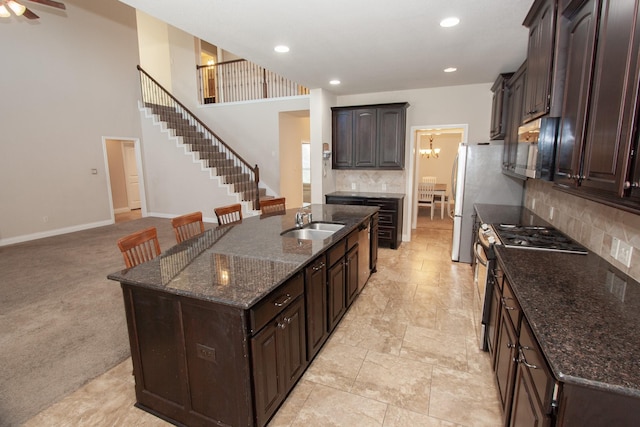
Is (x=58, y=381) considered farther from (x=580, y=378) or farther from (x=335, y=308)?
(x=580, y=378)

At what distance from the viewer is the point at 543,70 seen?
6.76ft

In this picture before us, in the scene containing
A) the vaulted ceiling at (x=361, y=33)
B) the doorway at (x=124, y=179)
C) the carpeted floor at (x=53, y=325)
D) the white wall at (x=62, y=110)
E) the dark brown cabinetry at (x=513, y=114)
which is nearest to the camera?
the carpeted floor at (x=53, y=325)

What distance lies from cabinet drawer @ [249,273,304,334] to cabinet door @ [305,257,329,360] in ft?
0.43

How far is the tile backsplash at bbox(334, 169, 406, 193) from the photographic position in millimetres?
5704

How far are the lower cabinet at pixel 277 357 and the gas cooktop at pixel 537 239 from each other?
160 centimetres

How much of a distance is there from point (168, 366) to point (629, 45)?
2550 millimetres

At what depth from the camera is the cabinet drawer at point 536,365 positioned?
106 centimetres

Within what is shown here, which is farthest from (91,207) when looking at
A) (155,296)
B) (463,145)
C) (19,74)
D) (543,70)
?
(543,70)

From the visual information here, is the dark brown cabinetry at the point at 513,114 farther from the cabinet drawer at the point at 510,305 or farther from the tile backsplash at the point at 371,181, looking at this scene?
the tile backsplash at the point at 371,181

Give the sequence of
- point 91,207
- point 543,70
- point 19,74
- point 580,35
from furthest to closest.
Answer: point 91,207 < point 19,74 < point 543,70 < point 580,35

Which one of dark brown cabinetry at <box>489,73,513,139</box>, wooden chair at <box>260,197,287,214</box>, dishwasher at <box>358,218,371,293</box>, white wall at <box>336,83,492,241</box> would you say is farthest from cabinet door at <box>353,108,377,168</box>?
dishwasher at <box>358,218,371,293</box>

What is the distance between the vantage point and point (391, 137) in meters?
5.27

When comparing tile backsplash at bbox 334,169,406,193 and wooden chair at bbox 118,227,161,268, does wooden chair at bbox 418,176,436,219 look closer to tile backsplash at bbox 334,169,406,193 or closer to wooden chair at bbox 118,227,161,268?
tile backsplash at bbox 334,169,406,193

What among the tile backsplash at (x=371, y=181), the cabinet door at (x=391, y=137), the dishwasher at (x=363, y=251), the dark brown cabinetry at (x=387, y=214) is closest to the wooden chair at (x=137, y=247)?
the dishwasher at (x=363, y=251)
